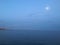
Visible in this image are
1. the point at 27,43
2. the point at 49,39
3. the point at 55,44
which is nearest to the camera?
the point at 55,44

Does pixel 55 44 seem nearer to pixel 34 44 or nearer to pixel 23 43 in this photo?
pixel 34 44

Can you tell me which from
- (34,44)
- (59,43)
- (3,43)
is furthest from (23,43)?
(59,43)

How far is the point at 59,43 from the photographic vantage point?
3.14 metres

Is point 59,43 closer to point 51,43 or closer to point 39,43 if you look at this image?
point 51,43

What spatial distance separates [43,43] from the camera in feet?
10.6

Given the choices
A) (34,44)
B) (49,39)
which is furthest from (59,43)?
(34,44)

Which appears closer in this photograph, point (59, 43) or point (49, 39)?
point (59, 43)

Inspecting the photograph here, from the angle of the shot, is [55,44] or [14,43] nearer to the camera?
[55,44]

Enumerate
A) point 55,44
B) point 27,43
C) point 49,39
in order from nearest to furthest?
point 55,44
point 27,43
point 49,39

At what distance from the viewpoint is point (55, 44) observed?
3.04 meters

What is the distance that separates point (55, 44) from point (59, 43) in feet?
0.59

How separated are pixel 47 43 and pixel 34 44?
0.42m

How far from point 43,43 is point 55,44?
384 millimetres

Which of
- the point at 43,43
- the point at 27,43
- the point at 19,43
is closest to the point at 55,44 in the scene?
the point at 43,43
